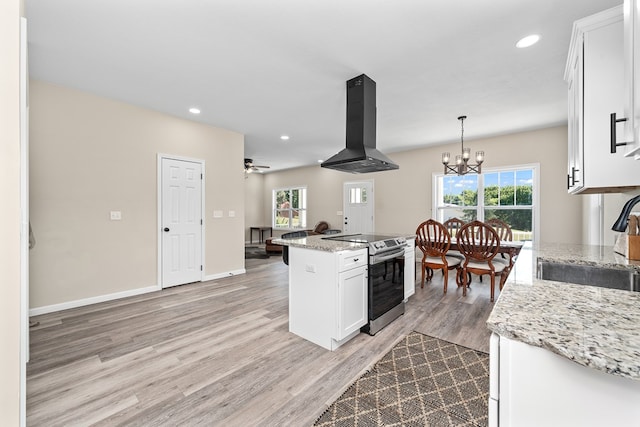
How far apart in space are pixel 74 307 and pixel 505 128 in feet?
22.5

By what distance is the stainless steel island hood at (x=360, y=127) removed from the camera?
288cm

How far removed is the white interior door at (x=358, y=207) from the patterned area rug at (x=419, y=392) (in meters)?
4.88

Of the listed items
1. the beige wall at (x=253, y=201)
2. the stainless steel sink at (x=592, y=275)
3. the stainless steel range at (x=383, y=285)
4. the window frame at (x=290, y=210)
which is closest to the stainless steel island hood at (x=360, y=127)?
the stainless steel range at (x=383, y=285)

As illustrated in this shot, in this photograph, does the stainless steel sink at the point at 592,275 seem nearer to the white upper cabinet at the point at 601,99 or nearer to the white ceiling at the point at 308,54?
the white upper cabinet at the point at 601,99

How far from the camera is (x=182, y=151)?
425 cm

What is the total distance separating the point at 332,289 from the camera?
2320 millimetres

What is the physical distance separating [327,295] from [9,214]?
196 cm

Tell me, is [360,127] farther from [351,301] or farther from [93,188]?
[93,188]

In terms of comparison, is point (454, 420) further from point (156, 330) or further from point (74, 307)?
point (74, 307)

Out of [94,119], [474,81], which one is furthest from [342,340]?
[94,119]

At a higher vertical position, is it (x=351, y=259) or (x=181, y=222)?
(x=181, y=222)

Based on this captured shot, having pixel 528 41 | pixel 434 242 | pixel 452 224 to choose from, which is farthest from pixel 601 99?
pixel 452 224

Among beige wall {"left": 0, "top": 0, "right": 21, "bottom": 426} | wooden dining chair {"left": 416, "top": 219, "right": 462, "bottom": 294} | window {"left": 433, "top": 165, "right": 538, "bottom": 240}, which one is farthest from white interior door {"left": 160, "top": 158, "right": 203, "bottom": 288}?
window {"left": 433, "top": 165, "right": 538, "bottom": 240}

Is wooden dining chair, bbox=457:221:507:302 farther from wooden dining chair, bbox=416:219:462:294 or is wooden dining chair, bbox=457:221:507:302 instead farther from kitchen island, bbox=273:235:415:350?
kitchen island, bbox=273:235:415:350
